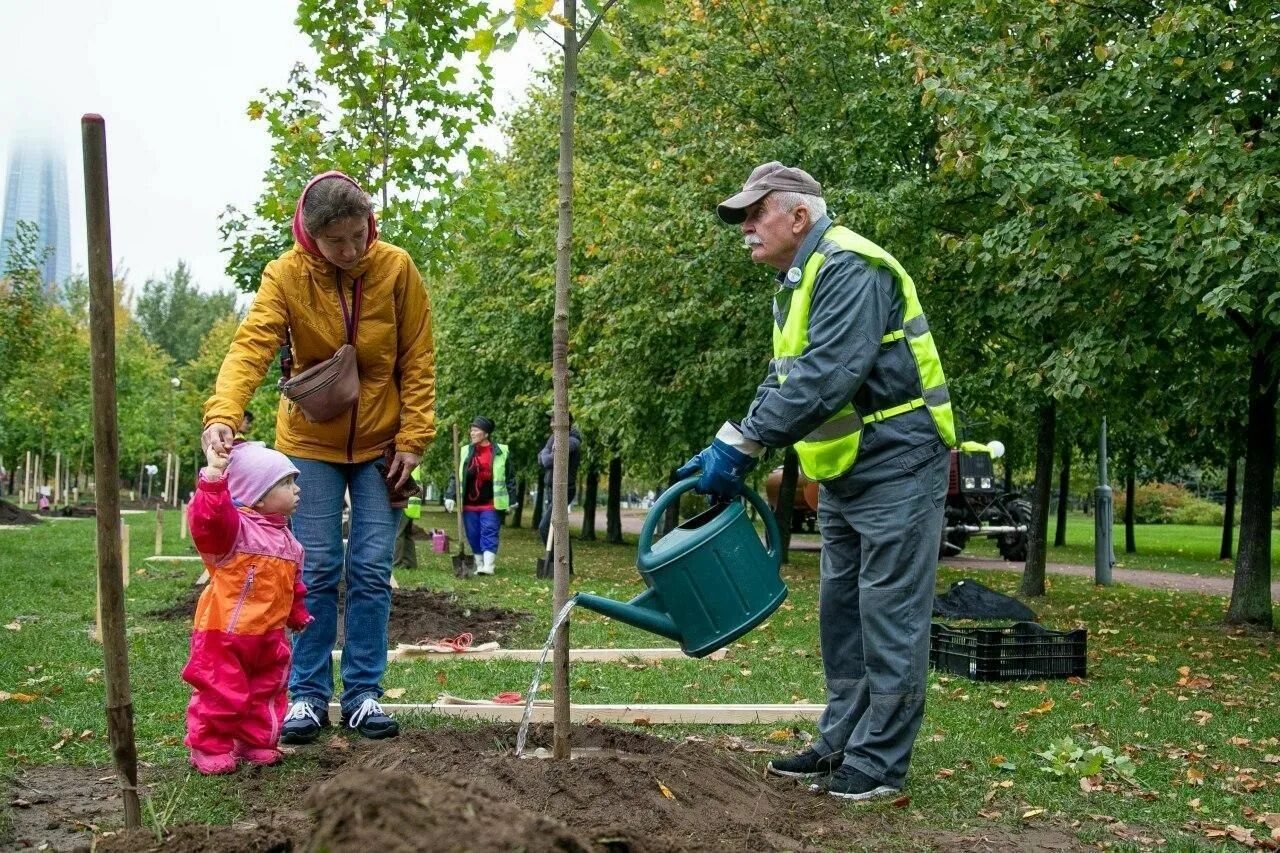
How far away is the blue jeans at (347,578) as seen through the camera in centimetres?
489

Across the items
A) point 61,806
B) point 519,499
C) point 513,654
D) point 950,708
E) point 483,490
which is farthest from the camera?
point 519,499

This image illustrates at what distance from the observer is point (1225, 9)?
985cm

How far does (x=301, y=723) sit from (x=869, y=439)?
2.48 metres

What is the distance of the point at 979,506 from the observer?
21.9m

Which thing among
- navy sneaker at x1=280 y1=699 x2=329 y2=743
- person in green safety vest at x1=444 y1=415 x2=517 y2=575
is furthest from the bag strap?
person in green safety vest at x1=444 y1=415 x2=517 y2=575

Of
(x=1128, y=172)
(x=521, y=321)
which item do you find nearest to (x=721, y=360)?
(x=1128, y=172)

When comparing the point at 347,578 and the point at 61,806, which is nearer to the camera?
the point at 61,806

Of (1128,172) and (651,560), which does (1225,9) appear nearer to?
(1128,172)

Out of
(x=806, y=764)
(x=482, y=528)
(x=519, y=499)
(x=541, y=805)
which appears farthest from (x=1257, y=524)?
(x=519, y=499)

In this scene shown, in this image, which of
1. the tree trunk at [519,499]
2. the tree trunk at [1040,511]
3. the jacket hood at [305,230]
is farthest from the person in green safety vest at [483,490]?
the tree trunk at [519,499]

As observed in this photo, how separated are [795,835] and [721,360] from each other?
11.9 metres

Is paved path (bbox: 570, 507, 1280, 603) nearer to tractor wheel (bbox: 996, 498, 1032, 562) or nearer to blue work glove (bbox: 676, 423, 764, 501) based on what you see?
tractor wheel (bbox: 996, 498, 1032, 562)

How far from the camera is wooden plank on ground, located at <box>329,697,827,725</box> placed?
5.34m

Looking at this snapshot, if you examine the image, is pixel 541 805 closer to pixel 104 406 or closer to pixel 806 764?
pixel 806 764
